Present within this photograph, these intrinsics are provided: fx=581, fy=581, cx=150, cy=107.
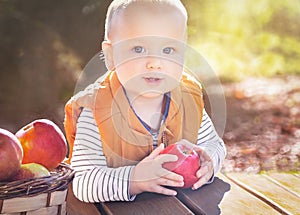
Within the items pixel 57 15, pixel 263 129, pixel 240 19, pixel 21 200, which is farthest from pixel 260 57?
pixel 21 200

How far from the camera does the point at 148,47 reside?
137cm

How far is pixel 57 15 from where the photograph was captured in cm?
290

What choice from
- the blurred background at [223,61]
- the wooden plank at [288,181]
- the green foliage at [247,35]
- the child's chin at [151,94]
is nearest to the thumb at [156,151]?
the child's chin at [151,94]

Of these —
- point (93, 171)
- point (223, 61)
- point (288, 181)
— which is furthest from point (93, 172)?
point (223, 61)

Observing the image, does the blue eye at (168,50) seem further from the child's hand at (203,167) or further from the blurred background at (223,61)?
the blurred background at (223,61)

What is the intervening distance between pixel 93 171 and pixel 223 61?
7.86 ft

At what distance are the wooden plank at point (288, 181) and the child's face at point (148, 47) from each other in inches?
15.4

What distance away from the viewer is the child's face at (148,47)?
4.45ft

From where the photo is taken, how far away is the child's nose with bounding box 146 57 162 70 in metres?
1.37

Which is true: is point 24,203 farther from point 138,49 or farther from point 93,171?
point 138,49

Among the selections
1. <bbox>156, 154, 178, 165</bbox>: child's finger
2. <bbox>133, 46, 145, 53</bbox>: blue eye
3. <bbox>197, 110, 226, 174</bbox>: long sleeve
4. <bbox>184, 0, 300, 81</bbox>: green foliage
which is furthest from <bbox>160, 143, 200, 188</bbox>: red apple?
<bbox>184, 0, 300, 81</bbox>: green foliage

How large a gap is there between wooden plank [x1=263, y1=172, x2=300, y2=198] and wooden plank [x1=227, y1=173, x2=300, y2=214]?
0.02 meters

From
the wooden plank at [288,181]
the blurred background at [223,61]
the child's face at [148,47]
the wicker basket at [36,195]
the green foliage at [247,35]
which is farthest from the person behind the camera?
the green foliage at [247,35]

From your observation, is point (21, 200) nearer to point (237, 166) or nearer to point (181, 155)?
point (181, 155)
